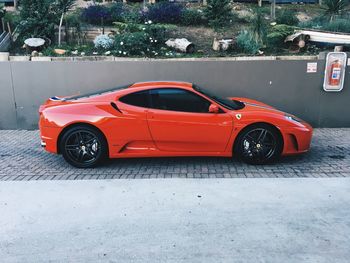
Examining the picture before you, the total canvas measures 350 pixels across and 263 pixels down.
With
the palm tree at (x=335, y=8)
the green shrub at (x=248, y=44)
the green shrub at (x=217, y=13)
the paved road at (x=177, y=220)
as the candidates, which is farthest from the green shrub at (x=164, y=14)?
the paved road at (x=177, y=220)

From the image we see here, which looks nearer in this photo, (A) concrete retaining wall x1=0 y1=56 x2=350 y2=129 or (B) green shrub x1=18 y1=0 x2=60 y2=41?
(A) concrete retaining wall x1=0 y1=56 x2=350 y2=129

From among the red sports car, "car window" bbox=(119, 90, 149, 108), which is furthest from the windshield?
"car window" bbox=(119, 90, 149, 108)

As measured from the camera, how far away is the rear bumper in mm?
5438

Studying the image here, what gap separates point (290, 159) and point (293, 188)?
4.36 feet

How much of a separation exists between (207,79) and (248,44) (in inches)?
90.4

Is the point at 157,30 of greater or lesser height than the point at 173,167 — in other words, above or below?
above

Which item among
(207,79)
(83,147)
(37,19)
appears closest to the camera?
(83,147)

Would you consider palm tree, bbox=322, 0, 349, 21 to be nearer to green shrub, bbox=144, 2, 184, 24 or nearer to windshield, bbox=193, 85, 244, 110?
green shrub, bbox=144, 2, 184, 24

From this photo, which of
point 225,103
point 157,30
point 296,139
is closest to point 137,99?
point 225,103

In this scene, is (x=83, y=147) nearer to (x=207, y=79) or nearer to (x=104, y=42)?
(x=207, y=79)

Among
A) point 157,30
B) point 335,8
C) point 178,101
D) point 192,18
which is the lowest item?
point 178,101

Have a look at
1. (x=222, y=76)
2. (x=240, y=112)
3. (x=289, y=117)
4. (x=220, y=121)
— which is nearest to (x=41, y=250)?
(x=220, y=121)

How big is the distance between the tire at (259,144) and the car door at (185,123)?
259 millimetres

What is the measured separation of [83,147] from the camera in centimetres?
548
